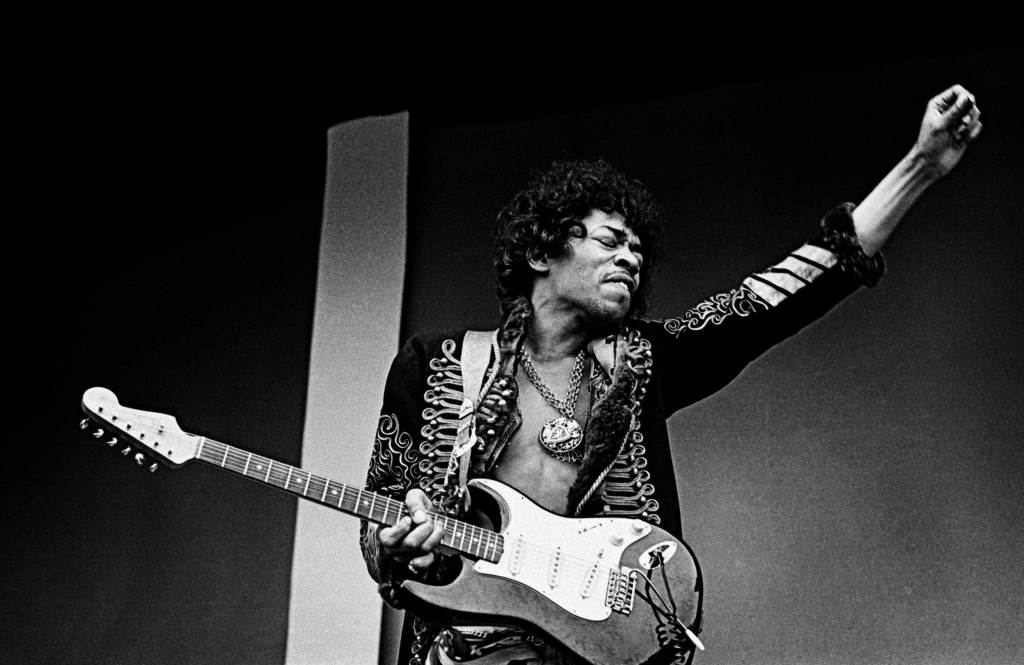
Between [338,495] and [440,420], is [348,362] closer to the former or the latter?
[440,420]

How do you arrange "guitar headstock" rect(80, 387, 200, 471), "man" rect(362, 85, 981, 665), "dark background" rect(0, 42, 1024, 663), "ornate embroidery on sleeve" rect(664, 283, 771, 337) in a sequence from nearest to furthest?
"guitar headstock" rect(80, 387, 200, 471) < "man" rect(362, 85, 981, 665) < "ornate embroidery on sleeve" rect(664, 283, 771, 337) < "dark background" rect(0, 42, 1024, 663)

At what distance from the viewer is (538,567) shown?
Result: 6.45 feet

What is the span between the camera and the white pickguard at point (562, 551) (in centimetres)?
195

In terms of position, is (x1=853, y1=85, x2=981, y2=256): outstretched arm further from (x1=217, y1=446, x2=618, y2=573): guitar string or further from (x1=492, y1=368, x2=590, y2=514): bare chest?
(x1=217, y1=446, x2=618, y2=573): guitar string

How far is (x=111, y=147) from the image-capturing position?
3.39 m

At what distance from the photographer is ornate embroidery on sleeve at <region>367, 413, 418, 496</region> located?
216cm

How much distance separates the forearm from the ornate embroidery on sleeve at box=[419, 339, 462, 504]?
760 millimetres

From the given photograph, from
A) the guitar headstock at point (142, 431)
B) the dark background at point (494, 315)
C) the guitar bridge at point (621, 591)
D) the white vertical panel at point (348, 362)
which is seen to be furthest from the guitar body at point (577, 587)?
the white vertical panel at point (348, 362)

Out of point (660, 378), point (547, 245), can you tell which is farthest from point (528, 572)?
point (547, 245)

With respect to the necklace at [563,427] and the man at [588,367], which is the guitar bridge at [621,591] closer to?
the man at [588,367]

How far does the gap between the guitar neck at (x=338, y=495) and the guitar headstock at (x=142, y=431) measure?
0.03 meters

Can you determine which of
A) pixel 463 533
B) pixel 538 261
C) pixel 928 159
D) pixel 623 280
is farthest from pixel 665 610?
pixel 928 159

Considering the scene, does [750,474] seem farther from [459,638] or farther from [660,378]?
[459,638]

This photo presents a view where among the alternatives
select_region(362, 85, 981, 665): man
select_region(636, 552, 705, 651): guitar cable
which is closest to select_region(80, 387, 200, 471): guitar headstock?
select_region(362, 85, 981, 665): man
